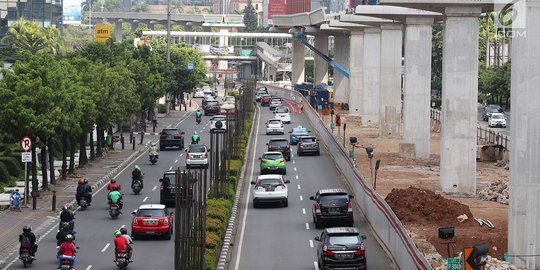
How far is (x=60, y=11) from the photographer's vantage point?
13800 cm

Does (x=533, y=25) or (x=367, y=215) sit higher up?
(x=533, y=25)

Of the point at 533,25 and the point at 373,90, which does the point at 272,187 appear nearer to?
the point at 533,25

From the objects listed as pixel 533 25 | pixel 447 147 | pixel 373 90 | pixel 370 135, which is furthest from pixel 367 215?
pixel 373 90

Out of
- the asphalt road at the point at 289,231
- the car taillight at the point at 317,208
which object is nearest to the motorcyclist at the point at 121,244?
the asphalt road at the point at 289,231

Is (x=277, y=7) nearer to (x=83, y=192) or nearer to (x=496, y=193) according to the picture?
(x=496, y=193)

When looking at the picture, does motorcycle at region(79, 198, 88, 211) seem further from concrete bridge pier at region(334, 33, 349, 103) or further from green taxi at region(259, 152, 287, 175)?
concrete bridge pier at region(334, 33, 349, 103)

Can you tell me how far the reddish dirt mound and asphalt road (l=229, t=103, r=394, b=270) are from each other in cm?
153

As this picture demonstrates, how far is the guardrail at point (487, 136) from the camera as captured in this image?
81250mm

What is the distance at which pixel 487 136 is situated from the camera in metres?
90.6

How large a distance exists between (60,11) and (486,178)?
83.0 meters

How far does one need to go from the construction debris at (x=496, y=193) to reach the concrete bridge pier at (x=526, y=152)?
53.9ft

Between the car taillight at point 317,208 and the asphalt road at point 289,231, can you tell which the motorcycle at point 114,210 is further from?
the car taillight at point 317,208

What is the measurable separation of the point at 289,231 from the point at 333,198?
6.72 ft

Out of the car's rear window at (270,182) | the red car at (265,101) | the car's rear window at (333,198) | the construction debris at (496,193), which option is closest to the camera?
the car's rear window at (333,198)
